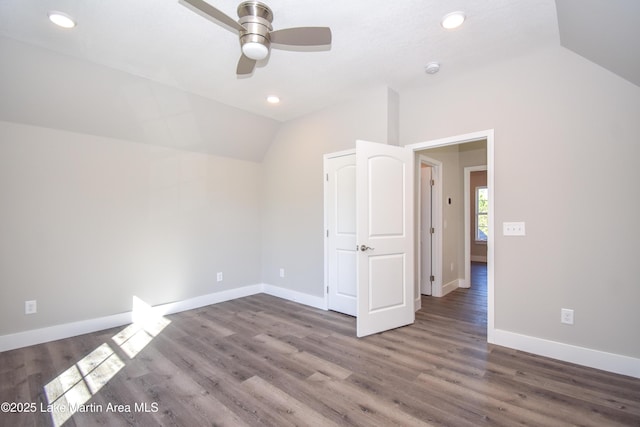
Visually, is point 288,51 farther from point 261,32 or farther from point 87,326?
point 87,326

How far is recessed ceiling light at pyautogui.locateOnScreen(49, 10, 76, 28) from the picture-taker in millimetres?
2128

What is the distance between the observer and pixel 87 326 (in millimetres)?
3256

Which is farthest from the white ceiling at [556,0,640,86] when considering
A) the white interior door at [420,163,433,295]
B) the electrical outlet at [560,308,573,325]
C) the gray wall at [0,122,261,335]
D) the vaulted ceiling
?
the gray wall at [0,122,261,335]

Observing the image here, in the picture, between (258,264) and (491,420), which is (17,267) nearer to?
(258,264)

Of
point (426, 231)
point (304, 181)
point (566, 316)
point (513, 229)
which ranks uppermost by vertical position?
point (304, 181)

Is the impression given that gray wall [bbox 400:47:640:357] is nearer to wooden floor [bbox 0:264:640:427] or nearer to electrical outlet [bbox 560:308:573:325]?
electrical outlet [bbox 560:308:573:325]

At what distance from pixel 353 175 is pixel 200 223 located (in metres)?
2.35

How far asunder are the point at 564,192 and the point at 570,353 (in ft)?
4.64

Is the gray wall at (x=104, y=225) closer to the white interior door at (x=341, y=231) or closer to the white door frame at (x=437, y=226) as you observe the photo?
the white interior door at (x=341, y=231)

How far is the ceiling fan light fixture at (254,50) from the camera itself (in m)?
1.91

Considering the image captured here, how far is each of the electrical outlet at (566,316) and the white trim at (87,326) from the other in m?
4.12

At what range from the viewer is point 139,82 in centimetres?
313

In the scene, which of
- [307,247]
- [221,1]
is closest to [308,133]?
[307,247]

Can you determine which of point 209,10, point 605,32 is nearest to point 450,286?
point 605,32
